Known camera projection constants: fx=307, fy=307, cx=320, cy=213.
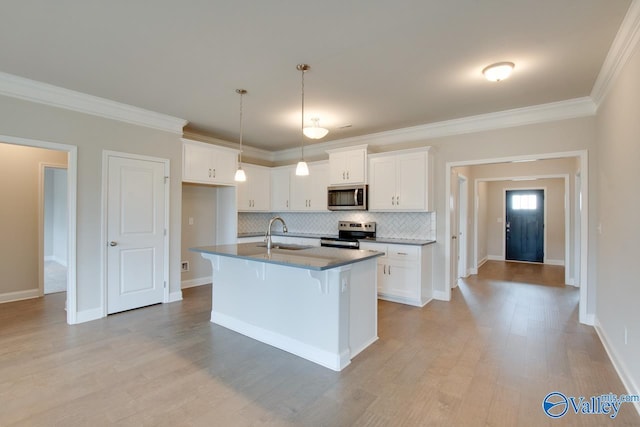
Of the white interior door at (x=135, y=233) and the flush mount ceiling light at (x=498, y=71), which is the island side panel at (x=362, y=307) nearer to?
the flush mount ceiling light at (x=498, y=71)

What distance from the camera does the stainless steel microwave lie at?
516 centimetres

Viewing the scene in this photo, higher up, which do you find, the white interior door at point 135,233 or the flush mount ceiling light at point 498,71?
the flush mount ceiling light at point 498,71

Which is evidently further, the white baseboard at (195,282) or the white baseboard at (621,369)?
the white baseboard at (195,282)

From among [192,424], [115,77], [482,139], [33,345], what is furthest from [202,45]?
[482,139]

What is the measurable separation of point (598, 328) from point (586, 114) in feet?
8.28

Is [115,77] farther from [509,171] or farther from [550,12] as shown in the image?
[509,171]

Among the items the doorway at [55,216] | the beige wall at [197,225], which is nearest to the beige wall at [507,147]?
the beige wall at [197,225]

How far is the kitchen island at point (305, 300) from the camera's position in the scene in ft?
8.73

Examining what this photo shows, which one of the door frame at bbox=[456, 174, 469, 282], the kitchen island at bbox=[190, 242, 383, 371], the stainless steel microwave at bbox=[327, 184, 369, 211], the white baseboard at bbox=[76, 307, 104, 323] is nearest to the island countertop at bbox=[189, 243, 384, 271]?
the kitchen island at bbox=[190, 242, 383, 371]

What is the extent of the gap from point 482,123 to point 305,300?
11.7 ft

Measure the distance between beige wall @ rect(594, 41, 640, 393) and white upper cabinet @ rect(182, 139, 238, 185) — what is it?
4.91m

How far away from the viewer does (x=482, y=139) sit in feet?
14.6

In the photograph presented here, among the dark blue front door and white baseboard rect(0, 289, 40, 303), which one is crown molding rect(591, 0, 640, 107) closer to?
the dark blue front door
